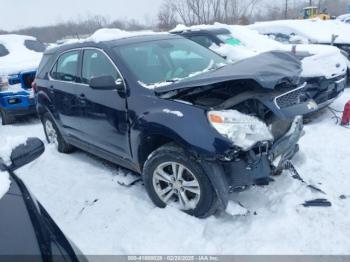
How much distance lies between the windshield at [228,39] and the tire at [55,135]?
399cm

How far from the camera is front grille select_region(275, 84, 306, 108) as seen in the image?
2.95 metres

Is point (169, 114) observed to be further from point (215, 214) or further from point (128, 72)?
point (215, 214)

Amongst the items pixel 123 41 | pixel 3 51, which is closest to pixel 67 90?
pixel 123 41

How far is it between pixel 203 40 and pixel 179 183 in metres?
4.86

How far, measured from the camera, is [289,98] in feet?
10.1

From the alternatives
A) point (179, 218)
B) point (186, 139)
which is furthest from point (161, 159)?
point (179, 218)

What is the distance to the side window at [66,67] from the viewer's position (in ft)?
14.3

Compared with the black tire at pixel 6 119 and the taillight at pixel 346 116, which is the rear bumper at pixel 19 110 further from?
the taillight at pixel 346 116

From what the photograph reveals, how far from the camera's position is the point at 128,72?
344 centimetres

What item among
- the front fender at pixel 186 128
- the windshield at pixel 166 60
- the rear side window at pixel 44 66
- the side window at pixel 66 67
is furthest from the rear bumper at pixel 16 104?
the front fender at pixel 186 128

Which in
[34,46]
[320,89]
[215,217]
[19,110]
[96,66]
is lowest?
[19,110]

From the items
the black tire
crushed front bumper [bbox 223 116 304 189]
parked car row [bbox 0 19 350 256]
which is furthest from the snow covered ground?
the black tire

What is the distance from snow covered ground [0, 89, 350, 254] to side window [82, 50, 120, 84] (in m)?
1.28

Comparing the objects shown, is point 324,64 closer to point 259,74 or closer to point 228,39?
point 228,39
